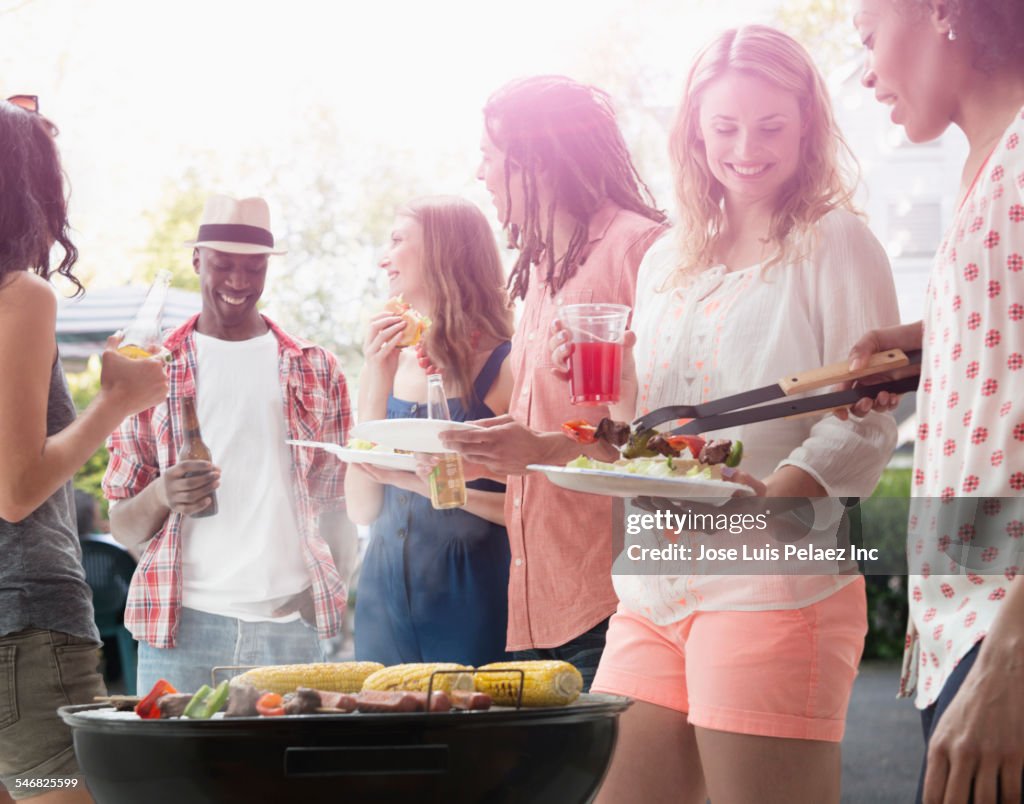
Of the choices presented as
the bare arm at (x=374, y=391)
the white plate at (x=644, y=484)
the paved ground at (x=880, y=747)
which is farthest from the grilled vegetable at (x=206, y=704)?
the paved ground at (x=880, y=747)

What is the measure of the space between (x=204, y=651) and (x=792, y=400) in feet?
4.52

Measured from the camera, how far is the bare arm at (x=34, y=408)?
5.53 feet

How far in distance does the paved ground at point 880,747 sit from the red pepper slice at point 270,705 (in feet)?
11.5

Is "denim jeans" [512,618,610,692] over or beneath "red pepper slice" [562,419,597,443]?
beneath

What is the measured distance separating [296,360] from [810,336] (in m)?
1.26

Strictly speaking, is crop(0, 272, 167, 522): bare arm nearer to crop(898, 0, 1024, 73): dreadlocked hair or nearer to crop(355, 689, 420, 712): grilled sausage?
crop(355, 689, 420, 712): grilled sausage

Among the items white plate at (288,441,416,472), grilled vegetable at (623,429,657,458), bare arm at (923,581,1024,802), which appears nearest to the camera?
bare arm at (923,581,1024,802)

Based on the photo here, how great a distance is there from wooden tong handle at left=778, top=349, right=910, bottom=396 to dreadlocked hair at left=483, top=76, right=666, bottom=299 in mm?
722

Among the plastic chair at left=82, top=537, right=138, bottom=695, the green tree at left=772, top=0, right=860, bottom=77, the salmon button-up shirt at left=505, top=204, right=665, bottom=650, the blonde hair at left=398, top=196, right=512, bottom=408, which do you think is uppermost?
the green tree at left=772, top=0, right=860, bottom=77

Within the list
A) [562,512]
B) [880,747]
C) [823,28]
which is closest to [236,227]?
[562,512]

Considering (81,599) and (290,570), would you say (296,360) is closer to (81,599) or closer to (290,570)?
(290,570)

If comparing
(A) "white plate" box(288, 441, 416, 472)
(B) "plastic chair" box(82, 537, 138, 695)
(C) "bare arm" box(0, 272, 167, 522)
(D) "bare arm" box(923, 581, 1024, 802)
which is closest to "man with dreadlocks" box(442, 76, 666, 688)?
(A) "white plate" box(288, 441, 416, 472)

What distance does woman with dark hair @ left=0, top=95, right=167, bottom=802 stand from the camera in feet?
5.58

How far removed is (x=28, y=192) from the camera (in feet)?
6.07
